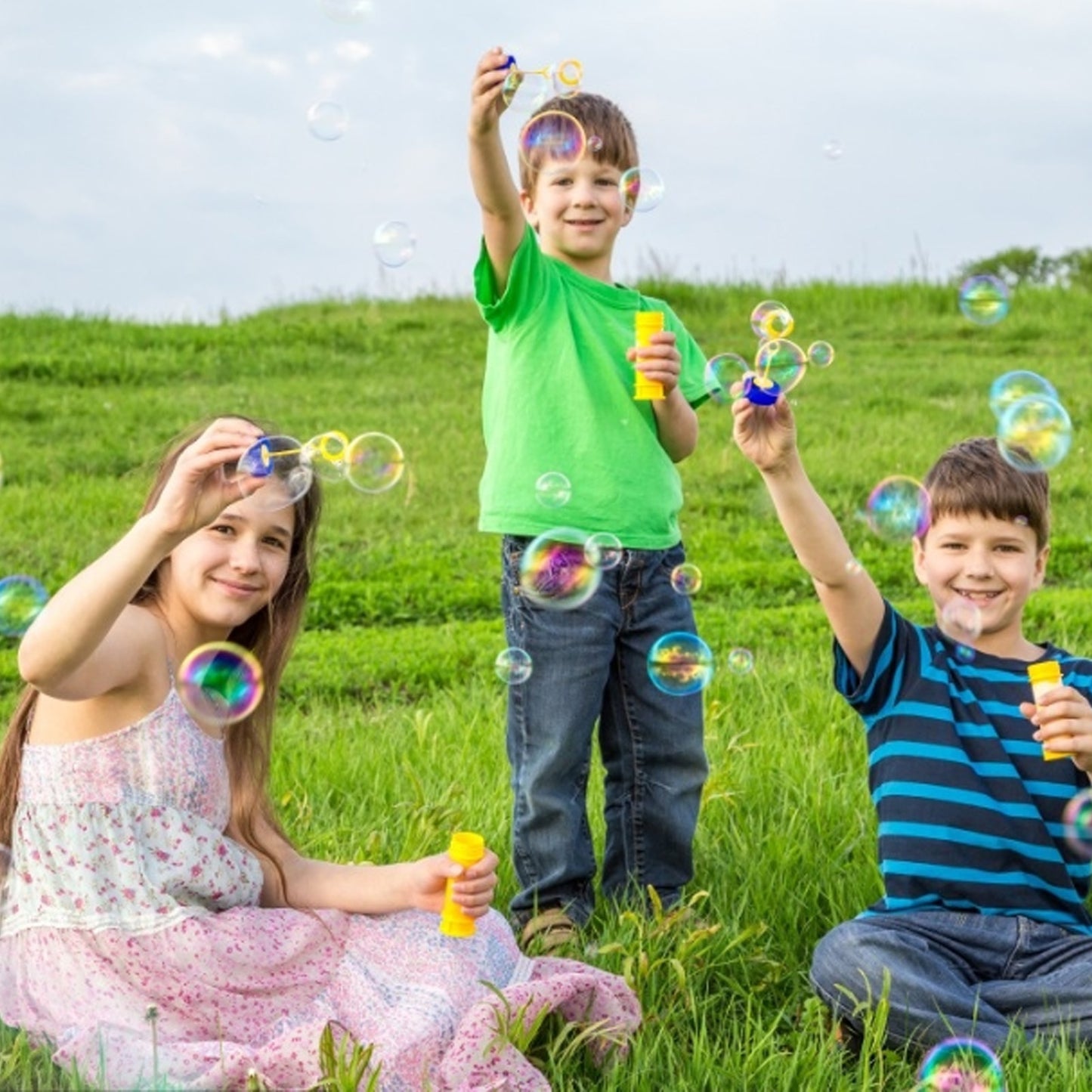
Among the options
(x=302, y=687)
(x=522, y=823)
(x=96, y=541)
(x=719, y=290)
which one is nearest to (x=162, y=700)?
(x=522, y=823)

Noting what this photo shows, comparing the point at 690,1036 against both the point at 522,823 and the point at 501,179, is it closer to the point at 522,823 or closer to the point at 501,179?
the point at 522,823

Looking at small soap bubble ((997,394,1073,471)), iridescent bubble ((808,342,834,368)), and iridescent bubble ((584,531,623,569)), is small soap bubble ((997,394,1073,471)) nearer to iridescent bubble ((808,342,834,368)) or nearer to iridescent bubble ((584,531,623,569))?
iridescent bubble ((808,342,834,368))

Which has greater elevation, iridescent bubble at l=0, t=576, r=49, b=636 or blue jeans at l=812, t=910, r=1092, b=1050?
iridescent bubble at l=0, t=576, r=49, b=636

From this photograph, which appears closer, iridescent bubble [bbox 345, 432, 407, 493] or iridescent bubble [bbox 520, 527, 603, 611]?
iridescent bubble [bbox 345, 432, 407, 493]

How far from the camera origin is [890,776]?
125 inches

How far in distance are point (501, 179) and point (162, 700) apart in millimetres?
1249

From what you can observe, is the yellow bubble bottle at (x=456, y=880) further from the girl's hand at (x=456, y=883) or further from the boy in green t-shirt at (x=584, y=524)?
the boy in green t-shirt at (x=584, y=524)

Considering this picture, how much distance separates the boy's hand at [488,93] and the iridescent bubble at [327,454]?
2.33 ft

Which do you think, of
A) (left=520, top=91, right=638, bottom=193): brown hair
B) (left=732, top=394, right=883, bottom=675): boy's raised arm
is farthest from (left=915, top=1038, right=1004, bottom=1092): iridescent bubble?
(left=520, top=91, right=638, bottom=193): brown hair

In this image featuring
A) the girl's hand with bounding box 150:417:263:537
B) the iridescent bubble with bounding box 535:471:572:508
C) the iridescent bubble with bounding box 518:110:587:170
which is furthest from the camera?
the iridescent bubble with bounding box 518:110:587:170

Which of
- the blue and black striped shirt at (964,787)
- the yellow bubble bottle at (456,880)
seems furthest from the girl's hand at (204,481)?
the blue and black striped shirt at (964,787)

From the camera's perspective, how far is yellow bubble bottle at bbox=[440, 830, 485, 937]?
2.66 metres

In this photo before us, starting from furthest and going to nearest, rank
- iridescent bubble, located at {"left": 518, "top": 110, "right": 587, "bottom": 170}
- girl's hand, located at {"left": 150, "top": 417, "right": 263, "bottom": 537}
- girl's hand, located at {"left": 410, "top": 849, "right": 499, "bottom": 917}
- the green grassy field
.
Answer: iridescent bubble, located at {"left": 518, "top": 110, "right": 587, "bottom": 170}
the green grassy field
girl's hand, located at {"left": 410, "top": 849, "right": 499, "bottom": 917}
girl's hand, located at {"left": 150, "top": 417, "right": 263, "bottom": 537}

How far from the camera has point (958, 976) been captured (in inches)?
119
